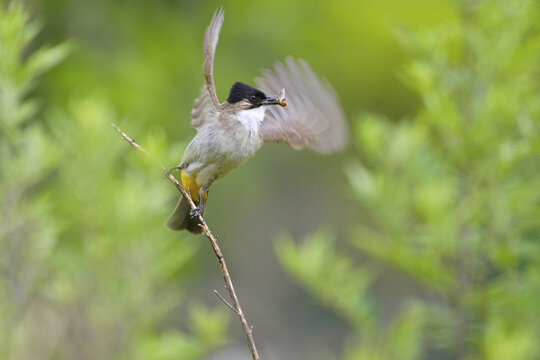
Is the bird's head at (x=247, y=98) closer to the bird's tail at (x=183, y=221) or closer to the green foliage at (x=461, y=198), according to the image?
the bird's tail at (x=183, y=221)

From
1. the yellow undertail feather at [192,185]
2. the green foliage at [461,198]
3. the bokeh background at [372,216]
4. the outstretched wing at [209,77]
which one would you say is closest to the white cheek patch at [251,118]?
the outstretched wing at [209,77]

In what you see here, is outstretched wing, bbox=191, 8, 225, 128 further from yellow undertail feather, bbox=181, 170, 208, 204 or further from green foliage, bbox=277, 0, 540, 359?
green foliage, bbox=277, 0, 540, 359

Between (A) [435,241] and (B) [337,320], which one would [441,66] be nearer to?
(A) [435,241]

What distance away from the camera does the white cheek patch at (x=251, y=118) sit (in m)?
2.67

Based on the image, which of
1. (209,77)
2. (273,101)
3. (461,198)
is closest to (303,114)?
(273,101)

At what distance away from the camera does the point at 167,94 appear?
730 cm

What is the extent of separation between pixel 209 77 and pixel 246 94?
51cm

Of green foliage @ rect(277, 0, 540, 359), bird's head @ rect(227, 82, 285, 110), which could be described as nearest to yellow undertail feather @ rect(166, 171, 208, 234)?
bird's head @ rect(227, 82, 285, 110)

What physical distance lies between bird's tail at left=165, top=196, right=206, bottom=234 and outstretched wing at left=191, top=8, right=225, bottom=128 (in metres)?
0.28

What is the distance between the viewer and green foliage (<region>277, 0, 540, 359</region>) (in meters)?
3.16

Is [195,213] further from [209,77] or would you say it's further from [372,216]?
[372,216]

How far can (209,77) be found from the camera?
230 centimetres

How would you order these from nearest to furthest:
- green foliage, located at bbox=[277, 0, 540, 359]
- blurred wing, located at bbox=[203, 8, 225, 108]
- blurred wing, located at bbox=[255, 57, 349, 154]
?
blurred wing, located at bbox=[203, 8, 225, 108] → blurred wing, located at bbox=[255, 57, 349, 154] → green foliage, located at bbox=[277, 0, 540, 359]

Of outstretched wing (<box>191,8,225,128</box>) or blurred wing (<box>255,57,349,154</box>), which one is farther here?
blurred wing (<box>255,57,349,154</box>)
